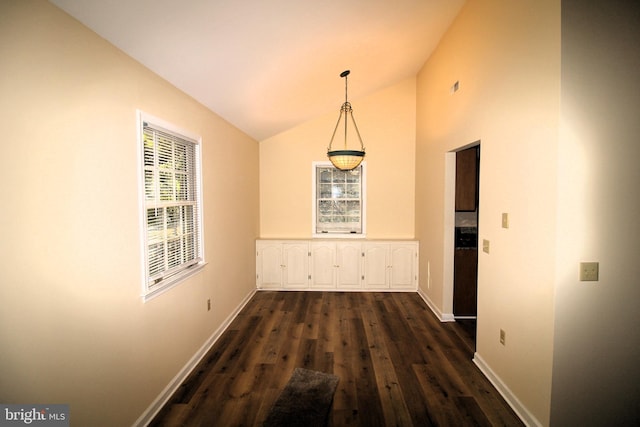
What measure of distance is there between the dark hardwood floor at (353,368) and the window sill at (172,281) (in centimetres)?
91

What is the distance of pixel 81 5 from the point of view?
4.80 ft

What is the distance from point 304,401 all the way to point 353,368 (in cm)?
67

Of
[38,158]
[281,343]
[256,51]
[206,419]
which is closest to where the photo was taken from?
[38,158]

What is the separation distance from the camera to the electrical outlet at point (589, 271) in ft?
6.19

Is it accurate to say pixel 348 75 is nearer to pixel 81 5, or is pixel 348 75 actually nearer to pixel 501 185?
pixel 501 185

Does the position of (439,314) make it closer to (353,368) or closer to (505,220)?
(353,368)

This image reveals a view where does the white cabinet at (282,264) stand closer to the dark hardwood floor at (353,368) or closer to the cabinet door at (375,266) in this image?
the dark hardwood floor at (353,368)

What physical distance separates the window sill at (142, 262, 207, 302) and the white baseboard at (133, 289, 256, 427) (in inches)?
31.5

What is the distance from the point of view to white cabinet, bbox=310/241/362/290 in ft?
17.2

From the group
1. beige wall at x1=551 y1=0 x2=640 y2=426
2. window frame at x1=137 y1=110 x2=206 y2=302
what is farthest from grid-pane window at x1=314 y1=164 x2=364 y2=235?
beige wall at x1=551 y1=0 x2=640 y2=426

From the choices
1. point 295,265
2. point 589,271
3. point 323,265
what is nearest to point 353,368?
point 589,271

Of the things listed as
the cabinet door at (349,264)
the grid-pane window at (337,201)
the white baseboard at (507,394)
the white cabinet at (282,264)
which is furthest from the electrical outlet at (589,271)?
the white cabinet at (282,264)

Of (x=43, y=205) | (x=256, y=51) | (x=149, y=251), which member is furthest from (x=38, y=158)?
(x=256, y=51)

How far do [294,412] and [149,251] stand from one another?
166 centimetres
